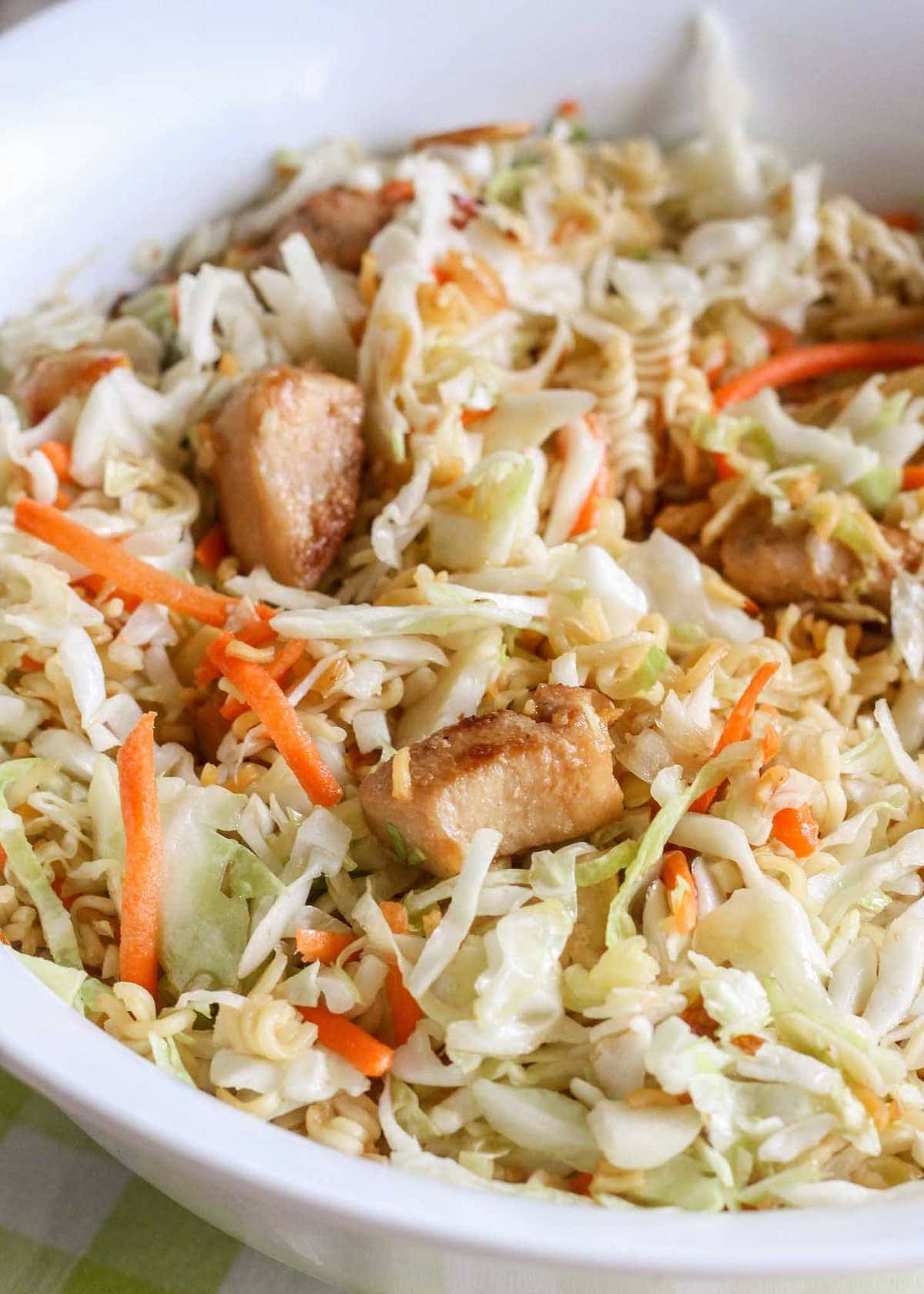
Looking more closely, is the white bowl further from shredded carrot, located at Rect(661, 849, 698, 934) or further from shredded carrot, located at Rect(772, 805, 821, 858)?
shredded carrot, located at Rect(772, 805, 821, 858)

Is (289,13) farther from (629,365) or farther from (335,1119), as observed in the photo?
(335,1119)

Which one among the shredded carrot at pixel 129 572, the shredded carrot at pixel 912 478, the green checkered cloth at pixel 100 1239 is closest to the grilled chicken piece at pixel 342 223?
the shredded carrot at pixel 129 572

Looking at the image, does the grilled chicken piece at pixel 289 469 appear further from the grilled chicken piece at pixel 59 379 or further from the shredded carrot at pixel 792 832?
the shredded carrot at pixel 792 832

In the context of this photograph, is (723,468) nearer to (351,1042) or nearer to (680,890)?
(680,890)

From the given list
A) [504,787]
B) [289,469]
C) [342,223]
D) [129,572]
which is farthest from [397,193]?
[504,787]

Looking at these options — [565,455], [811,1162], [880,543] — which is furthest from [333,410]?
[811,1162]

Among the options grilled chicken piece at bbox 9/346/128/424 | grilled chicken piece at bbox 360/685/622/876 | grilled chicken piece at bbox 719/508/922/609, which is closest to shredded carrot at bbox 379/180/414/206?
grilled chicken piece at bbox 9/346/128/424
